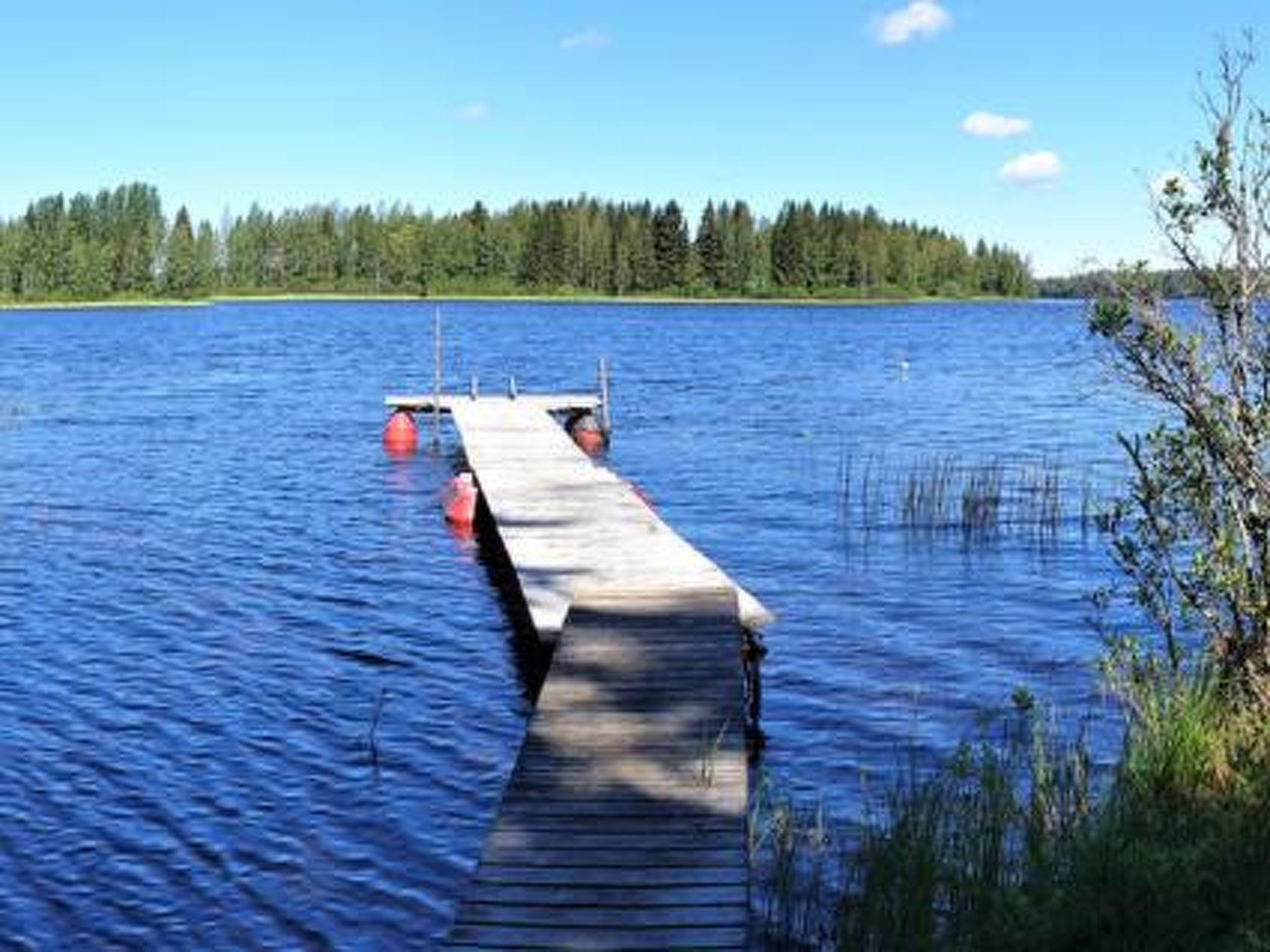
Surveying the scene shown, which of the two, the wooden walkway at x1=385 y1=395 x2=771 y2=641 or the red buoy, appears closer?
the wooden walkway at x1=385 y1=395 x2=771 y2=641

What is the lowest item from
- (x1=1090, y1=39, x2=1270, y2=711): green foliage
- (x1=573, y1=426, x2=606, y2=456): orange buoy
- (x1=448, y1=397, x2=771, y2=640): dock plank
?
(x1=573, y1=426, x2=606, y2=456): orange buoy

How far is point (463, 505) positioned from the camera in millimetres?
27438

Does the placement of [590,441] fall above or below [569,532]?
below

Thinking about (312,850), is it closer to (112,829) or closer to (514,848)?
(112,829)

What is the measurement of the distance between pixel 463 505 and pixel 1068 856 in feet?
66.2

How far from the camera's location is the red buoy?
135ft

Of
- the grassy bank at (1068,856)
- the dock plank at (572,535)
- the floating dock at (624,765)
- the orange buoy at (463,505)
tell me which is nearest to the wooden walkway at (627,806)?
the floating dock at (624,765)

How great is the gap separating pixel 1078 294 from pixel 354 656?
35.0 feet

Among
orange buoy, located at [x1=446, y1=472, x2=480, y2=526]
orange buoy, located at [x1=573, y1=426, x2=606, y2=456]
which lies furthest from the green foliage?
orange buoy, located at [x1=573, y1=426, x2=606, y2=456]

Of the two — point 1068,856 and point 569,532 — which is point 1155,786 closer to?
point 1068,856

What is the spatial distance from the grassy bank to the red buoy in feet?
101

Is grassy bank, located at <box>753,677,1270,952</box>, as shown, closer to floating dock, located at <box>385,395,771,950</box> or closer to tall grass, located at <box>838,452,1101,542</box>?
floating dock, located at <box>385,395,771,950</box>

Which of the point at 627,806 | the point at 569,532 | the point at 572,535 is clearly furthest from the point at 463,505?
the point at 627,806

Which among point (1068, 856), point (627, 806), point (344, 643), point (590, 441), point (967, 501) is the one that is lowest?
point (344, 643)
